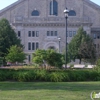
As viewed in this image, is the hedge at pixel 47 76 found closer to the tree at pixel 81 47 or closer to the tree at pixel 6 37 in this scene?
the tree at pixel 81 47

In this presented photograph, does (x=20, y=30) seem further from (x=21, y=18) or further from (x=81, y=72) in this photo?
(x=81, y=72)

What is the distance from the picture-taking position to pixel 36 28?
64250 mm

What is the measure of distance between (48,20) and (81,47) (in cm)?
1452

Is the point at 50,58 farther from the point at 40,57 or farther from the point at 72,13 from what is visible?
the point at 72,13

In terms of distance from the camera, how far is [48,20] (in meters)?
64.5

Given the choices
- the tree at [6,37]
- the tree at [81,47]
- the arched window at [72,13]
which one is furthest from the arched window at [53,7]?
the tree at [6,37]

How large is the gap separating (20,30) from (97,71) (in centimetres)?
4571

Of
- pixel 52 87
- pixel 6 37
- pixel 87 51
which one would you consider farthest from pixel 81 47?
pixel 52 87

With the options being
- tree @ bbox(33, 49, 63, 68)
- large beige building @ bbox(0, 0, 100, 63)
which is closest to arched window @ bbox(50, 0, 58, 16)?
A: large beige building @ bbox(0, 0, 100, 63)

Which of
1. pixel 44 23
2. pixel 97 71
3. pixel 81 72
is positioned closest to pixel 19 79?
pixel 81 72

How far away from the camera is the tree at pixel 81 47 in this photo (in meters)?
51.2

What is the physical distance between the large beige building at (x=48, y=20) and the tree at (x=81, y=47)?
4.48 metres

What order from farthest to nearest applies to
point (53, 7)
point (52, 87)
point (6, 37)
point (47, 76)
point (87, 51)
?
point (53, 7), point (6, 37), point (87, 51), point (47, 76), point (52, 87)

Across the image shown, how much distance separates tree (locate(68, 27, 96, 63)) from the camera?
51.2m
